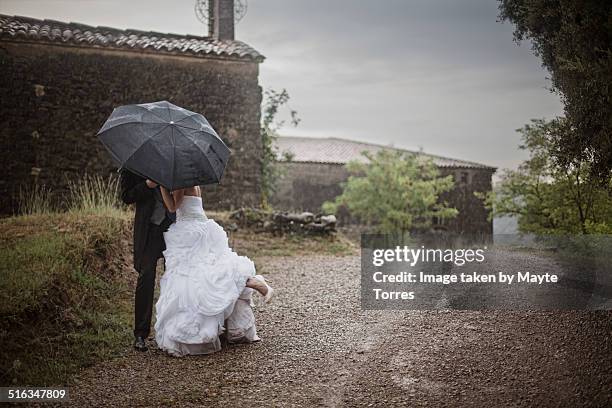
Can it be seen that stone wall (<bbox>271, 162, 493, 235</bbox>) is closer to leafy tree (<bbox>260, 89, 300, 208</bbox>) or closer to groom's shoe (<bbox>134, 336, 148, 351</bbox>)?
leafy tree (<bbox>260, 89, 300, 208</bbox>)

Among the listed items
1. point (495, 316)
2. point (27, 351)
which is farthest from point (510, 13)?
point (27, 351)

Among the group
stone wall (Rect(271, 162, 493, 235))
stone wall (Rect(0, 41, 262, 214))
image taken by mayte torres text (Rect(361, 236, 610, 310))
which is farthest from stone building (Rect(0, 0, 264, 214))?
image taken by mayte torres text (Rect(361, 236, 610, 310))

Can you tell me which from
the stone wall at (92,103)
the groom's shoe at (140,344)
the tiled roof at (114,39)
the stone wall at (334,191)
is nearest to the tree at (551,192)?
the groom's shoe at (140,344)

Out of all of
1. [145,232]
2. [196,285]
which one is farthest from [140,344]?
[145,232]

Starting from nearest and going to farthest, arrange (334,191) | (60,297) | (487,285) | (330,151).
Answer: (60,297) → (487,285) → (334,191) → (330,151)

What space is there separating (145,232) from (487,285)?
12.1 feet

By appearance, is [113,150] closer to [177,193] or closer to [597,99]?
[177,193]

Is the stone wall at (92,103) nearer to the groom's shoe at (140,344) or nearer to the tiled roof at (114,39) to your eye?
the tiled roof at (114,39)

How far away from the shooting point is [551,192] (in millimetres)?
8750

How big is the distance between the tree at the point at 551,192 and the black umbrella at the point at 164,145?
11.6ft

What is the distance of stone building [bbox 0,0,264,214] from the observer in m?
12.2

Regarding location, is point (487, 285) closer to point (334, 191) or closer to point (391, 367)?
point (391, 367)

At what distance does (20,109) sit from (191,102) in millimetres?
3664

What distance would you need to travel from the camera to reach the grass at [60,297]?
4.56 metres
